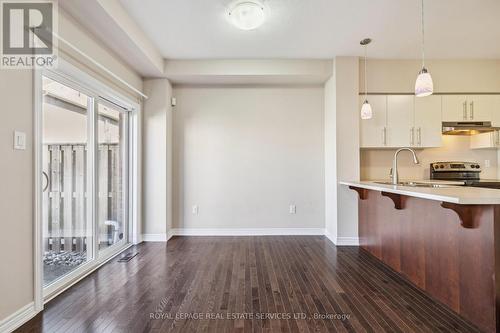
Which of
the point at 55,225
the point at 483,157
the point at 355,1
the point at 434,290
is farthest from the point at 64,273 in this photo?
the point at 483,157

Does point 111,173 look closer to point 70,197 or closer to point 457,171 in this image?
point 70,197

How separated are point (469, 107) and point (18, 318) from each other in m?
5.53

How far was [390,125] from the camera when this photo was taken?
361cm

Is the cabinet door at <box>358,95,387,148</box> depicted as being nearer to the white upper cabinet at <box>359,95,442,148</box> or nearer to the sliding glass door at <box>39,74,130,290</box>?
the white upper cabinet at <box>359,95,442,148</box>

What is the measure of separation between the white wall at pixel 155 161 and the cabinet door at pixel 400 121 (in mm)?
3359

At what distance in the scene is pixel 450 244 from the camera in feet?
6.38

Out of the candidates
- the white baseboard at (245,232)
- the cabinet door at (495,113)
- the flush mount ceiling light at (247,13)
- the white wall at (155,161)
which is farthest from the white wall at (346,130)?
the white wall at (155,161)

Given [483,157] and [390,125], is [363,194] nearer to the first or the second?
[390,125]

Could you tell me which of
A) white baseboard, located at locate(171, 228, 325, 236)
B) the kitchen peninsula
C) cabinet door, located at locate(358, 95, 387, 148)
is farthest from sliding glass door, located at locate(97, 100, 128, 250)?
cabinet door, located at locate(358, 95, 387, 148)

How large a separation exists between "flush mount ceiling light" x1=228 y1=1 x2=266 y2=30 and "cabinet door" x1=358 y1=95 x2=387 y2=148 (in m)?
2.01

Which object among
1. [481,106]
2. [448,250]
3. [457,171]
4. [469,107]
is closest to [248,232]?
[448,250]

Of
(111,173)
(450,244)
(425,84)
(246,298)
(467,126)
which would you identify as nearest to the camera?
(450,244)

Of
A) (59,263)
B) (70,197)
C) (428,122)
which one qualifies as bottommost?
(59,263)

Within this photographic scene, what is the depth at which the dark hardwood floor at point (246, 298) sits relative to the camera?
5.77 feet
